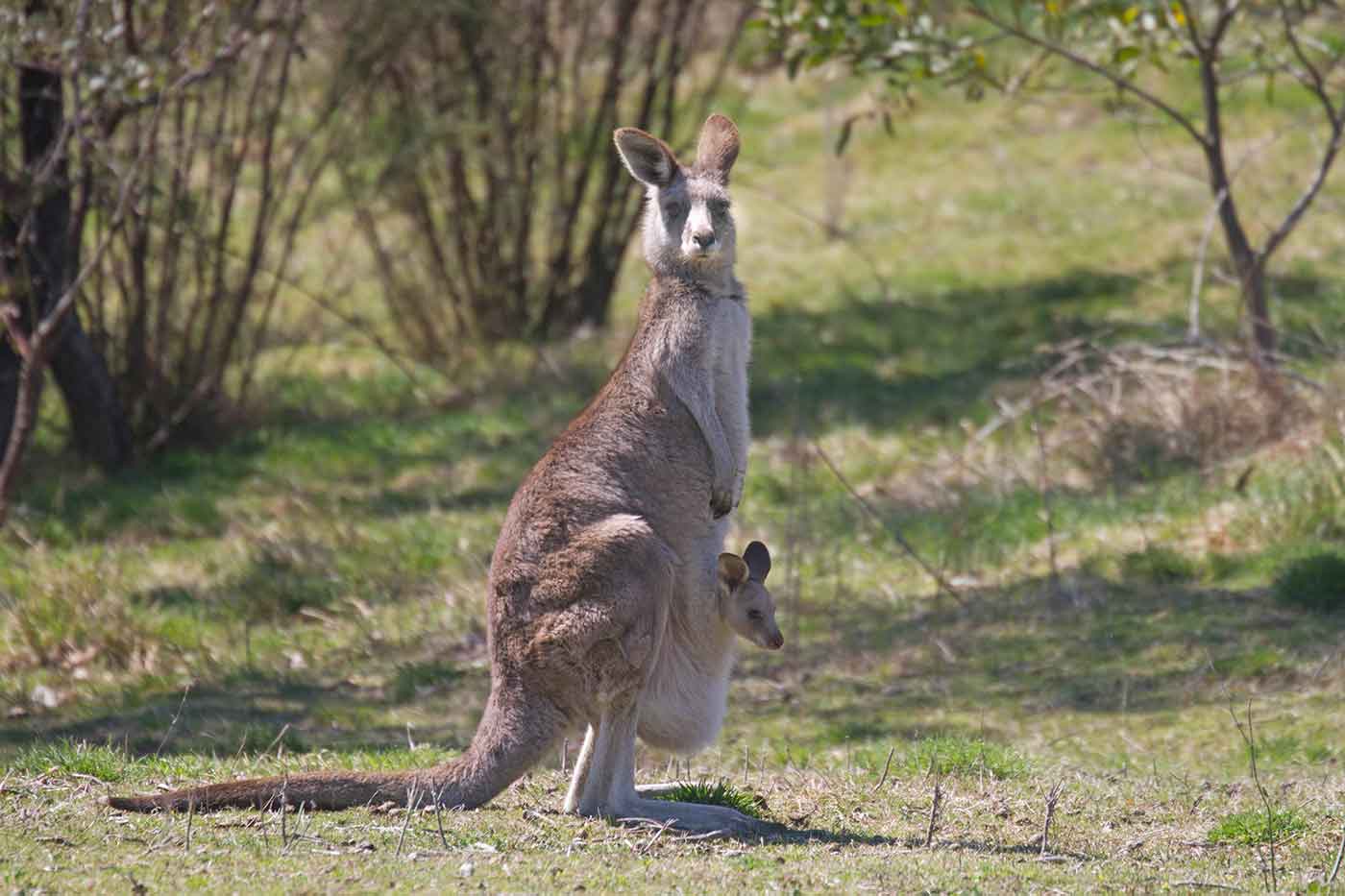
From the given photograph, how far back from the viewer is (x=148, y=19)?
1096 cm

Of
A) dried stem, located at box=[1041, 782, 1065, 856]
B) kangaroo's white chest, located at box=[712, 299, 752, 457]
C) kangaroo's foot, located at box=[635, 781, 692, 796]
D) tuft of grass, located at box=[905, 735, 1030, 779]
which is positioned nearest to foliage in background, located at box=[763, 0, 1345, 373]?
tuft of grass, located at box=[905, 735, 1030, 779]

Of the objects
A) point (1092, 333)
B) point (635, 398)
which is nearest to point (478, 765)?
point (635, 398)

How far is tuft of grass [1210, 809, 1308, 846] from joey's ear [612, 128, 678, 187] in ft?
9.22

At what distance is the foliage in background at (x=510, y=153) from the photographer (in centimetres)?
1382

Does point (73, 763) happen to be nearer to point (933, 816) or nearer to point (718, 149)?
point (933, 816)

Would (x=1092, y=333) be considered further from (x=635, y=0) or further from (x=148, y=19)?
(x=148, y=19)

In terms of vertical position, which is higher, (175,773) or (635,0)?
(635,0)

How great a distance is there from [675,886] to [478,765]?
88cm

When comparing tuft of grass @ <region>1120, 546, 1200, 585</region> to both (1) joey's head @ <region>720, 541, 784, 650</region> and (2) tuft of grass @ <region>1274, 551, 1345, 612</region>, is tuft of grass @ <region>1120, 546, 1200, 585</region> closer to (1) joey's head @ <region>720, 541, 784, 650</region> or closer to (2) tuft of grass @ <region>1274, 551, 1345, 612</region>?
(2) tuft of grass @ <region>1274, 551, 1345, 612</region>

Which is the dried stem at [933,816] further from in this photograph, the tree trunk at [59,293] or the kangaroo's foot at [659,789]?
the tree trunk at [59,293]

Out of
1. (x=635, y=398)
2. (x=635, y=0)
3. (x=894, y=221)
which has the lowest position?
(x=635, y=398)

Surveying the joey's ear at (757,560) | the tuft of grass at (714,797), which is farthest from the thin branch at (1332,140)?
the tuft of grass at (714,797)

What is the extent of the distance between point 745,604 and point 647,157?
159cm

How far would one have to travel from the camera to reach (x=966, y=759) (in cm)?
657
